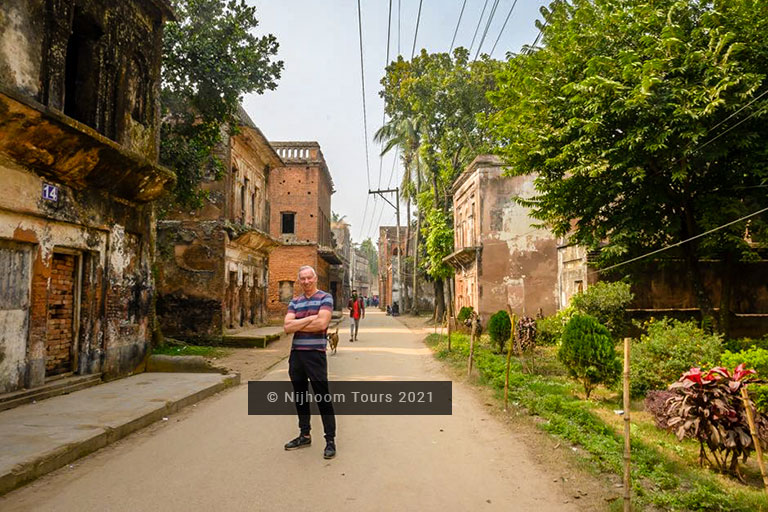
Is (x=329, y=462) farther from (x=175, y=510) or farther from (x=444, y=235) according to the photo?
(x=444, y=235)

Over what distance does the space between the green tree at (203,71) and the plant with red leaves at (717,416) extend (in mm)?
13234

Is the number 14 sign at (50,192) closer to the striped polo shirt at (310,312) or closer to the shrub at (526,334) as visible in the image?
the striped polo shirt at (310,312)

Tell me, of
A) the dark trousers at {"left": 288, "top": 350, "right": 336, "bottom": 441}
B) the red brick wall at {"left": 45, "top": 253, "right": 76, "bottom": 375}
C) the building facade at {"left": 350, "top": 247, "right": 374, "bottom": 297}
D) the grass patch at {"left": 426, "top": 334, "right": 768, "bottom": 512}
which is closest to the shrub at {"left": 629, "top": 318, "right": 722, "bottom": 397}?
the grass patch at {"left": 426, "top": 334, "right": 768, "bottom": 512}

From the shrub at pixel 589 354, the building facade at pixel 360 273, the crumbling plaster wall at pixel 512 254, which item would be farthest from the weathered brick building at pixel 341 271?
the shrub at pixel 589 354

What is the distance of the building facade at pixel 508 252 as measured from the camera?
22297 mm

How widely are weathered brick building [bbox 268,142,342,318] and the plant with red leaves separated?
96.2ft

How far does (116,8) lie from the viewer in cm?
1030

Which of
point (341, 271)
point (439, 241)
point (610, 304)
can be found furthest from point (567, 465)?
point (341, 271)

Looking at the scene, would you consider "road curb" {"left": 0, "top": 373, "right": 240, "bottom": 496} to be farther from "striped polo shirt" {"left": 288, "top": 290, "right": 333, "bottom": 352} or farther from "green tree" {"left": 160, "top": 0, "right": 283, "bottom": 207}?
"green tree" {"left": 160, "top": 0, "right": 283, "bottom": 207}

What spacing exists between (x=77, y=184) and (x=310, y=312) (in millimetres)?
5629

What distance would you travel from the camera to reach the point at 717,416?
5.13 m

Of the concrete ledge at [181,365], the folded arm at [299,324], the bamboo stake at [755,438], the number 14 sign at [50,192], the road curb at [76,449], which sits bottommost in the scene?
the road curb at [76,449]

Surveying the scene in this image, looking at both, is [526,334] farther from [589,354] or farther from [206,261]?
[206,261]

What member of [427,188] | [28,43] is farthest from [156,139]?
[427,188]
